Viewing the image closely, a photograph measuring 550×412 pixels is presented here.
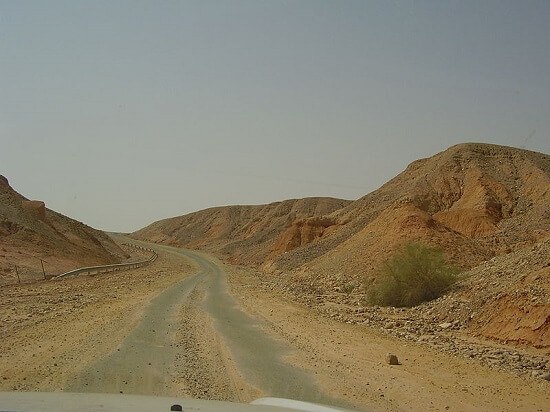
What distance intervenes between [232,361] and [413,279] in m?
11.2

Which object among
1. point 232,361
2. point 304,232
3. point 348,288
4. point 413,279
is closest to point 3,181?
point 304,232

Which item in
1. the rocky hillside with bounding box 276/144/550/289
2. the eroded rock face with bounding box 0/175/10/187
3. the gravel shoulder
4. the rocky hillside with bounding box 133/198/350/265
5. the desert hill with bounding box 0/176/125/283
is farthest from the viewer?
the rocky hillside with bounding box 133/198/350/265

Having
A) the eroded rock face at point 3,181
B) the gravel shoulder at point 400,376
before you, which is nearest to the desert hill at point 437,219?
the gravel shoulder at point 400,376

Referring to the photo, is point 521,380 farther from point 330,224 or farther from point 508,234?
point 330,224

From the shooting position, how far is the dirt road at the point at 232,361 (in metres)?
8.34

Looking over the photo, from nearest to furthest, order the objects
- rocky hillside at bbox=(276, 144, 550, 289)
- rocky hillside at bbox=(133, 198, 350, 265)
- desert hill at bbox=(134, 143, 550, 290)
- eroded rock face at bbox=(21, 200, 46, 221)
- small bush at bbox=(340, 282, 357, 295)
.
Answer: small bush at bbox=(340, 282, 357, 295)
rocky hillside at bbox=(276, 144, 550, 289)
desert hill at bbox=(134, 143, 550, 290)
eroded rock face at bbox=(21, 200, 46, 221)
rocky hillside at bbox=(133, 198, 350, 265)

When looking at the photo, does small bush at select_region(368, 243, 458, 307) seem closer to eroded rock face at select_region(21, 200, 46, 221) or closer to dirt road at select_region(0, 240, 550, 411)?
dirt road at select_region(0, 240, 550, 411)

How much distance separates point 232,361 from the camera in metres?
10.5

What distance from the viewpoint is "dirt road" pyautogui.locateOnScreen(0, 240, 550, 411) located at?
8.34 meters

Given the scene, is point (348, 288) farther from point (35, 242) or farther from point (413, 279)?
point (35, 242)

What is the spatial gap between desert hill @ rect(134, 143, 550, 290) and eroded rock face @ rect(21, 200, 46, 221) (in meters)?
21.0

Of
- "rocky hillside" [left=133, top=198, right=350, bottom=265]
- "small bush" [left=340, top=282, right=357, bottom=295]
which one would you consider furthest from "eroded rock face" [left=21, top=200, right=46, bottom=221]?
"small bush" [left=340, top=282, right=357, bottom=295]

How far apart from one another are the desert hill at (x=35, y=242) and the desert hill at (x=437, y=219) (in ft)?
52.3

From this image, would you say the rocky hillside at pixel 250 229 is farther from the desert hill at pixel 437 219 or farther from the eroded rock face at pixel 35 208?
the eroded rock face at pixel 35 208
